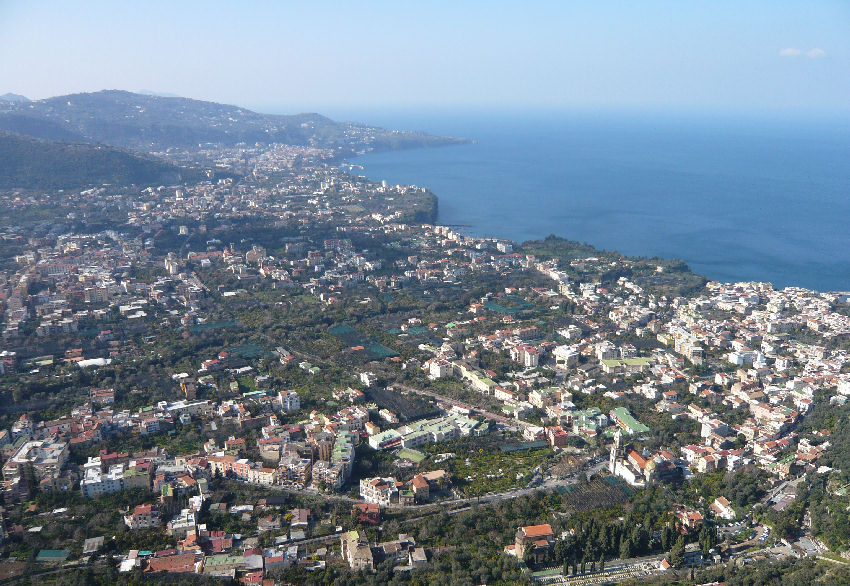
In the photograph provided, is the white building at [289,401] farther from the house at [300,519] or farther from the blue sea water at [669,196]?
the blue sea water at [669,196]

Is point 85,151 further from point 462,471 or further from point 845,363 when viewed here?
point 845,363

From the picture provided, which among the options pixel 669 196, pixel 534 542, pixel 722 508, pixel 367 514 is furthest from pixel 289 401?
pixel 669 196

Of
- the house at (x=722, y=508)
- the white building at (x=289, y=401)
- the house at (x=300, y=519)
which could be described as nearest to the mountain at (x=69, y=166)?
the white building at (x=289, y=401)

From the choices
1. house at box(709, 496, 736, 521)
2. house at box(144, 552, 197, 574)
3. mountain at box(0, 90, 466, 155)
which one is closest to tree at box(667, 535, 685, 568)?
house at box(709, 496, 736, 521)

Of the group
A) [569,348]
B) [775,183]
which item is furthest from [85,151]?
[775,183]

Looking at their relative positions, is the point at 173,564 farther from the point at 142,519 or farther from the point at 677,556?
the point at 677,556
